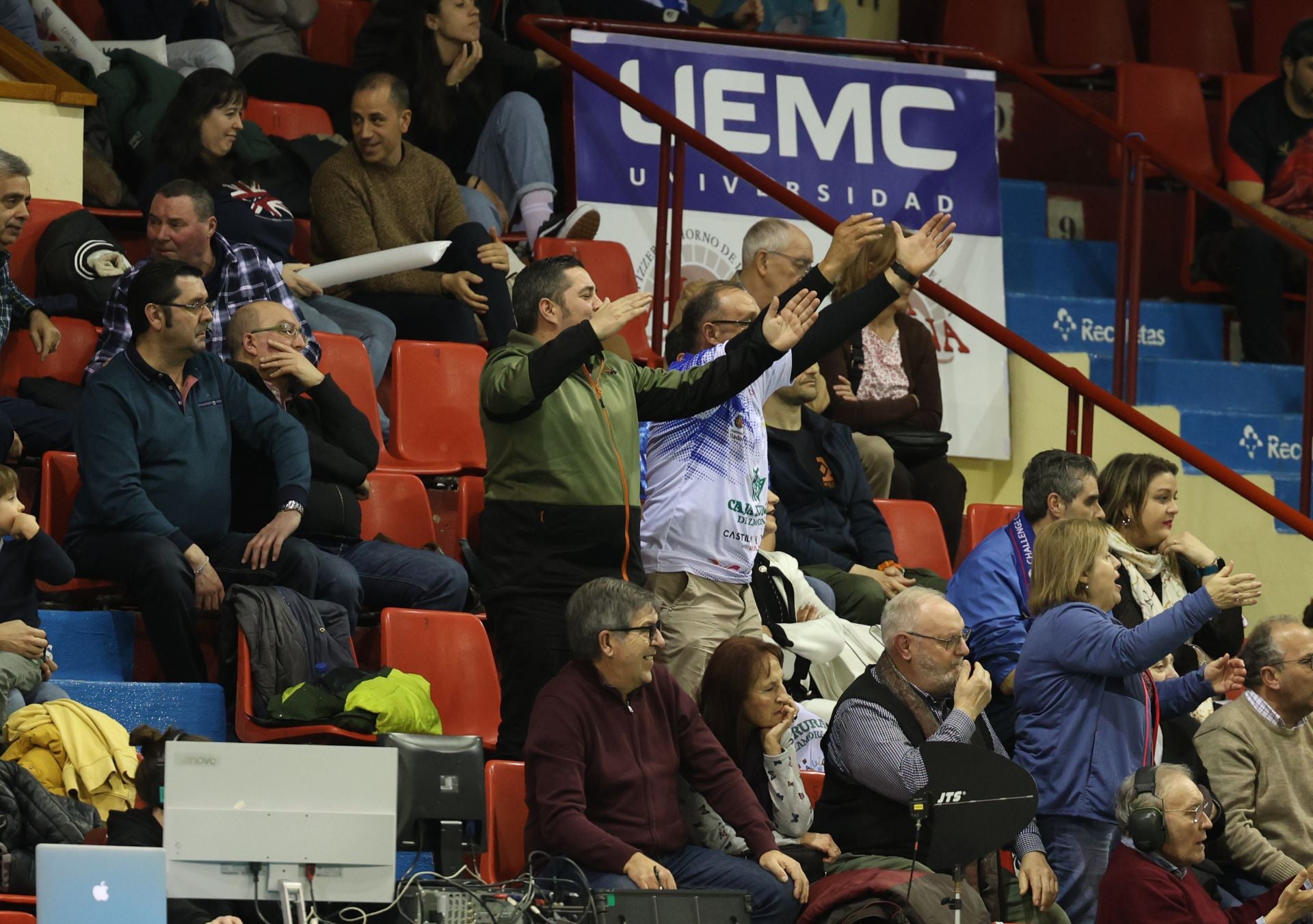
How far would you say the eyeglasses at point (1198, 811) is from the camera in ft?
17.3

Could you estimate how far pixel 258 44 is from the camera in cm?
828

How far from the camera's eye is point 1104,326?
8711 mm

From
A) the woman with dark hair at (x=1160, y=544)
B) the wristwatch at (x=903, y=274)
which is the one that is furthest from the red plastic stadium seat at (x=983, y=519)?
the wristwatch at (x=903, y=274)

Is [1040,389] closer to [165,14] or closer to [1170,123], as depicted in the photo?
[1170,123]

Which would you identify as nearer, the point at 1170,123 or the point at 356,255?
the point at 356,255

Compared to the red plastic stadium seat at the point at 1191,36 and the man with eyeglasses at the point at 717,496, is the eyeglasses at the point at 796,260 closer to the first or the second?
the man with eyeglasses at the point at 717,496

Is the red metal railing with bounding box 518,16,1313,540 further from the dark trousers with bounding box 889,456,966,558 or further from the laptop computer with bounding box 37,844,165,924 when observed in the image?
the laptop computer with bounding box 37,844,165,924

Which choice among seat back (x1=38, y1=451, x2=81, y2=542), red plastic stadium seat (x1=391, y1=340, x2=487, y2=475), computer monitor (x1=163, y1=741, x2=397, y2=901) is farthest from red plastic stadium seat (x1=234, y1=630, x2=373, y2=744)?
red plastic stadium seat (x1=391, y1=340, x2=487, y2=475)

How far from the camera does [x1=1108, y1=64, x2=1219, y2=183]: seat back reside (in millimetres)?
9250

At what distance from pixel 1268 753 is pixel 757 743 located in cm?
154

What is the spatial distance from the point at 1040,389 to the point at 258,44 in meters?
3.12

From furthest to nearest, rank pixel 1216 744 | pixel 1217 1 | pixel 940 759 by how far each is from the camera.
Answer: pixel 1217 1, pixel 1216 744, pixel 940 759

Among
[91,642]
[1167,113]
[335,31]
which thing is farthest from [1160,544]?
[335,31]

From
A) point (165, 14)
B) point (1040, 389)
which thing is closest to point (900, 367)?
point (1040, 389)
